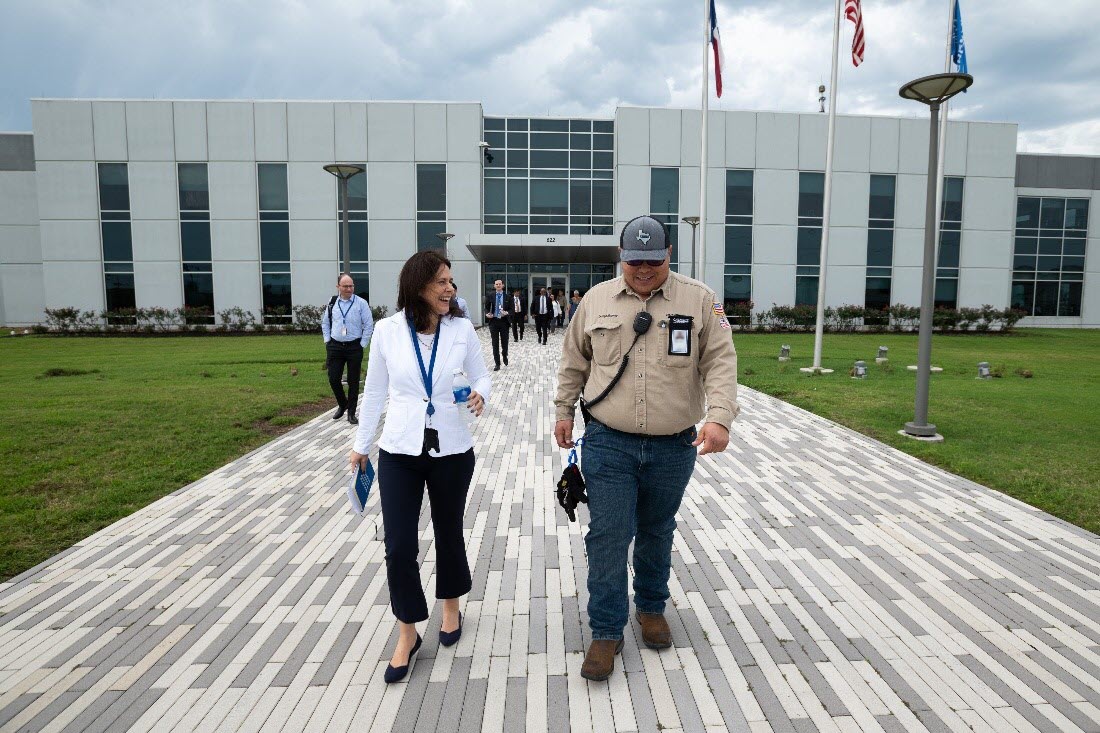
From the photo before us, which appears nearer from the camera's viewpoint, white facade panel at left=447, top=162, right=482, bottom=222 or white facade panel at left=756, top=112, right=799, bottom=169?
white facade panel at left=447, top=162, right=482, bottom=222

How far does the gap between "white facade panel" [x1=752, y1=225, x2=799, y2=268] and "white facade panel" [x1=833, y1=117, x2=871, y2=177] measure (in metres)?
4.06

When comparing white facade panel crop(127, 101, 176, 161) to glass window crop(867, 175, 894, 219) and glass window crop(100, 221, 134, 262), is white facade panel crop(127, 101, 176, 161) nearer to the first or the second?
glass window crop(100, 221, 134, 262)

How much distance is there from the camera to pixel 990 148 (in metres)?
33.9

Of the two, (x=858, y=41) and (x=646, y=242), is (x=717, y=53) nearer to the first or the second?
(x=858, y=41)

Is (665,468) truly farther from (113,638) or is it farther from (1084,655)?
(113,638)

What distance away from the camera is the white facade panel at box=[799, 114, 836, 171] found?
3259 centimetres

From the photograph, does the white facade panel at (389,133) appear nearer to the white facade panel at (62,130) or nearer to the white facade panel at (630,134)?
the white facade panel at (630,134)

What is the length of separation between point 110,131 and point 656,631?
37.1 metres

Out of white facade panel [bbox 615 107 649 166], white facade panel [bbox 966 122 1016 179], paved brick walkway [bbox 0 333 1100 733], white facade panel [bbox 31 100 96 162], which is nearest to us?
paved brick walkway [bbox 0 333 1100 733]

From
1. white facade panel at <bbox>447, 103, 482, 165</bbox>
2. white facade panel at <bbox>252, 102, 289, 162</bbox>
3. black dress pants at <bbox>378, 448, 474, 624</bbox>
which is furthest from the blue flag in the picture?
white facade panel at <bbox>252, 102, 289, 162</bbox>

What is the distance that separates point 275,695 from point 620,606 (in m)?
1.60

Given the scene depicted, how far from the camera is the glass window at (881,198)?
109 ft

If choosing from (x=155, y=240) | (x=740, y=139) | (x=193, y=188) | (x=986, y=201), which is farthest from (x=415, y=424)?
(x=986, y=201)

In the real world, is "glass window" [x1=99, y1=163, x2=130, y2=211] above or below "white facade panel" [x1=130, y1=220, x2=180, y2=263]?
above
